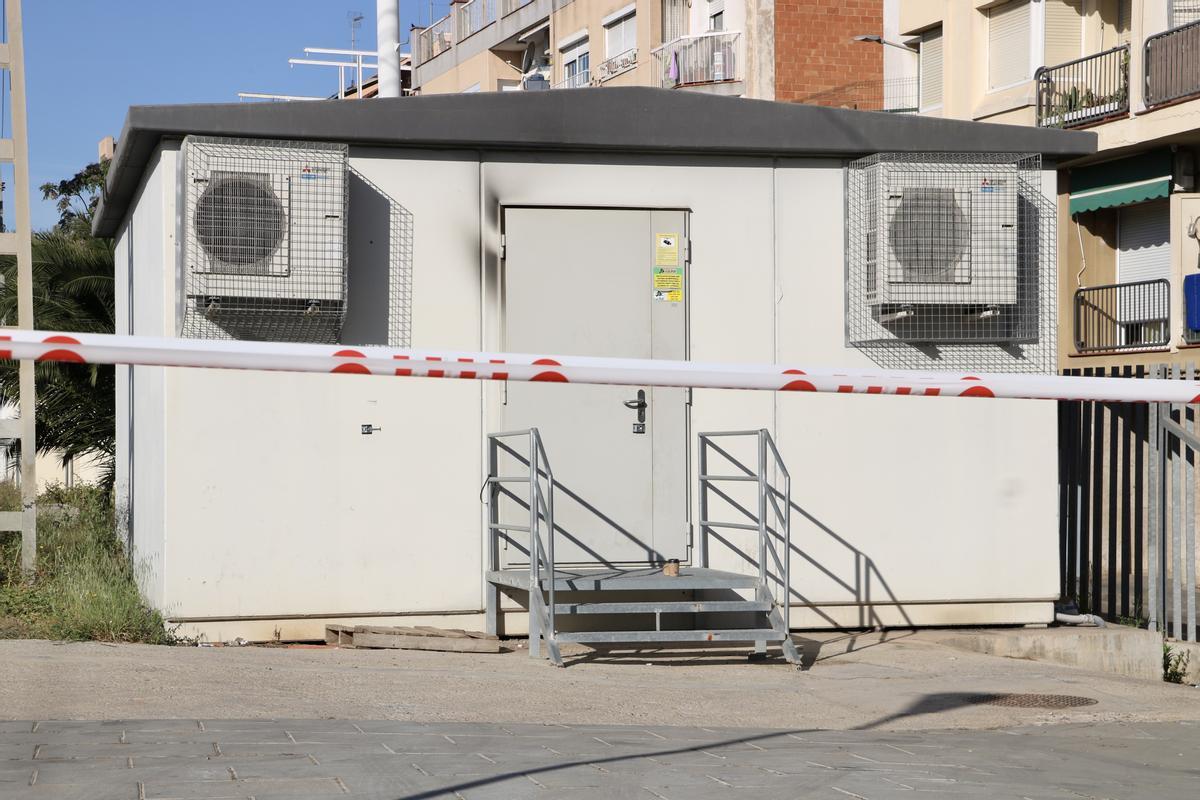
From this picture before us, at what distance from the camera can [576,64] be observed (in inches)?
1596

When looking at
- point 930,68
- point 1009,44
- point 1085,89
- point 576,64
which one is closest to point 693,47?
point 576,64

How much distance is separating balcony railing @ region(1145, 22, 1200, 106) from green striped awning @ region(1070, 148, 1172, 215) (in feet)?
3.17

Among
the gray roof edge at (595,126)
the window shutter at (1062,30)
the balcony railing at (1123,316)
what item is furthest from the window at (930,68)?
the gray roof edge at (595,126)

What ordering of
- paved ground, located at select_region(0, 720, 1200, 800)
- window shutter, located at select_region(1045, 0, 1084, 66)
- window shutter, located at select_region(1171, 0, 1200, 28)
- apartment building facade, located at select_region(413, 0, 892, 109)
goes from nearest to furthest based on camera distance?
paved ground, located at select_region(0, 720, 1200, 800)
window shutter, located at select_region(1171, 0, 1200, 28)
window shutter, located at select_region(1045, 0, 1084, 66)
apartment building facade, located at select_region(413, 0, 892, 109)

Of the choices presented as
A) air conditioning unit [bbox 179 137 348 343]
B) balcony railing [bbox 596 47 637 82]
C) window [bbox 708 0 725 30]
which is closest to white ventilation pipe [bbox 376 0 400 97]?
air conditioning unit [bbox 179 137 348 343]

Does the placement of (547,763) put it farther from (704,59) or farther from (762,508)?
(704,59)

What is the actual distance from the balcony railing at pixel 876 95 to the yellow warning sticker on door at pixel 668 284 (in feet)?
76.8

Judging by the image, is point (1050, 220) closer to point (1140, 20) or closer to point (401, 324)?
point (401, 324)

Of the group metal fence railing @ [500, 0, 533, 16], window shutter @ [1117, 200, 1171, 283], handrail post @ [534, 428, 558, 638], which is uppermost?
metal fence railing @ [500, 0, 533, 16]

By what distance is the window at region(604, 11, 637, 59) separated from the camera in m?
37.9

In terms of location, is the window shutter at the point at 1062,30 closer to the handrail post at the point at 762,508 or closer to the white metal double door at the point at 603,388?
the white metal double door at the point at 603,388

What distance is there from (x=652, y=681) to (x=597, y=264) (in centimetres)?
291

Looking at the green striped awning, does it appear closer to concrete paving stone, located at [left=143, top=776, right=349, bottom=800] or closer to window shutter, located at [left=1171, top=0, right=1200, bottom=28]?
window shutter, located at [left=1171, top=0, right=1200, bottom=28]

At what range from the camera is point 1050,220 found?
1008 cm
